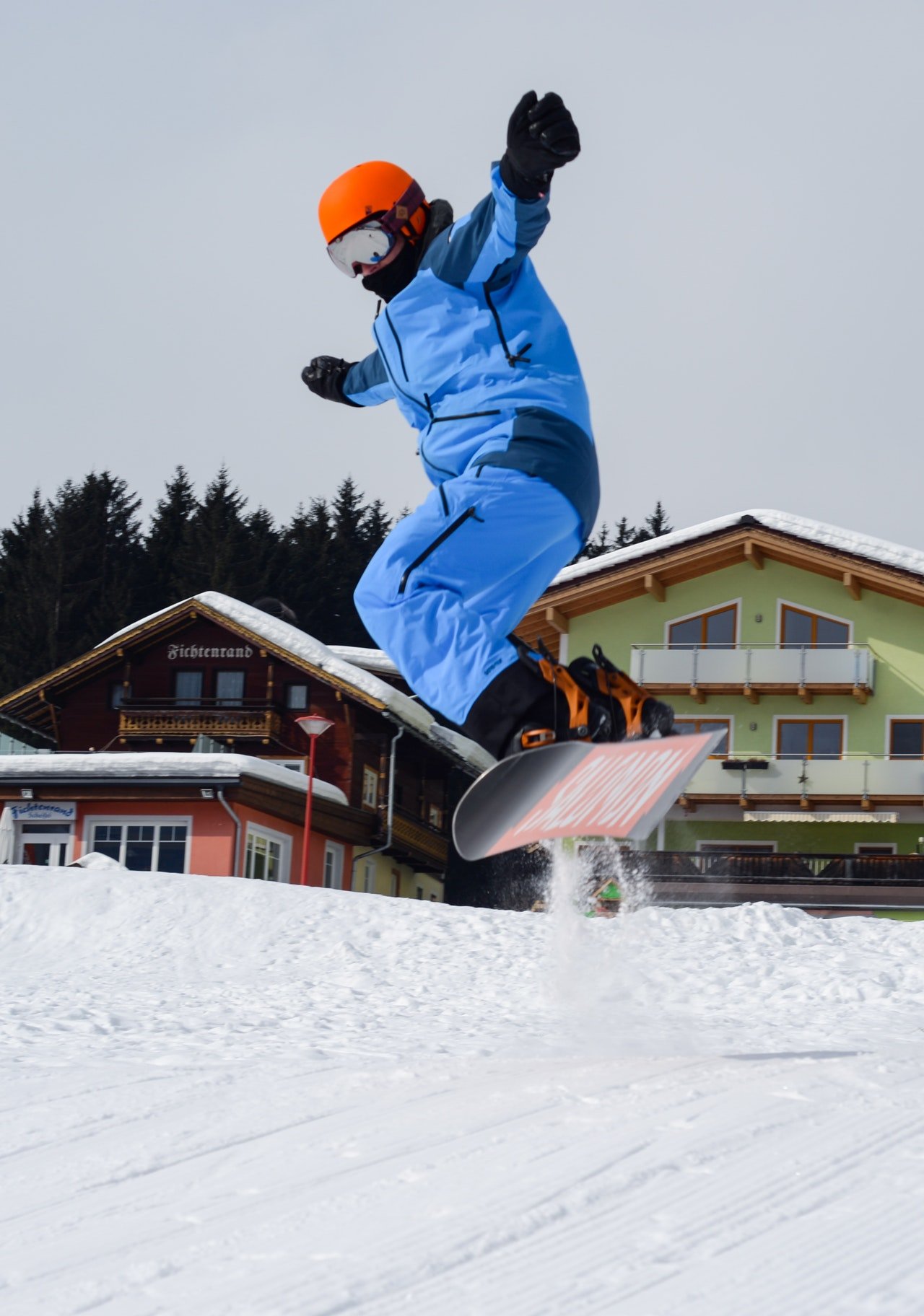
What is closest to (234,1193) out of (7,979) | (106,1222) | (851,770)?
(106,1222)

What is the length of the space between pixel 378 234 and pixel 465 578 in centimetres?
105

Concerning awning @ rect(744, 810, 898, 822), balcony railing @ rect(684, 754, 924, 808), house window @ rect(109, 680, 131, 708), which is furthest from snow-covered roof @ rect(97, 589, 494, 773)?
awning @ rect(744, 810, 898, 822)

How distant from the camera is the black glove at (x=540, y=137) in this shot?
361 centimetres

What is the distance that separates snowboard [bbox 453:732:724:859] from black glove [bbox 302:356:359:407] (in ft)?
5.26

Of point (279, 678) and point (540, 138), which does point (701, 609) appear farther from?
point (540, 138)

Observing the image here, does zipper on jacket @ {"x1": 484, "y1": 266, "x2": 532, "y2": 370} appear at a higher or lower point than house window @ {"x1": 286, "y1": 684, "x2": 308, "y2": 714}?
lower

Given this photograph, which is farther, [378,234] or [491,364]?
[378,234]

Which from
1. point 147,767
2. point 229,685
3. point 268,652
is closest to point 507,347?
point 147,767

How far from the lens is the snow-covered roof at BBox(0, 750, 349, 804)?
23.9m

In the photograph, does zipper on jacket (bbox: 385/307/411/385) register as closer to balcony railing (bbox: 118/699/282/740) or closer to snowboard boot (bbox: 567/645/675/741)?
snowboard boot (bbox: 567/645/675/741)

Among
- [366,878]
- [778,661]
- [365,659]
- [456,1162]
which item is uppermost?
[365,659]

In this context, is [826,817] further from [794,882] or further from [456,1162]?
[456,1162]

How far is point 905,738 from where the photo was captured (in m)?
26.4

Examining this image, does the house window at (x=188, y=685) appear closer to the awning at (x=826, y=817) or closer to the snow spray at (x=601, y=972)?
the awning at (x=826, y=817)
